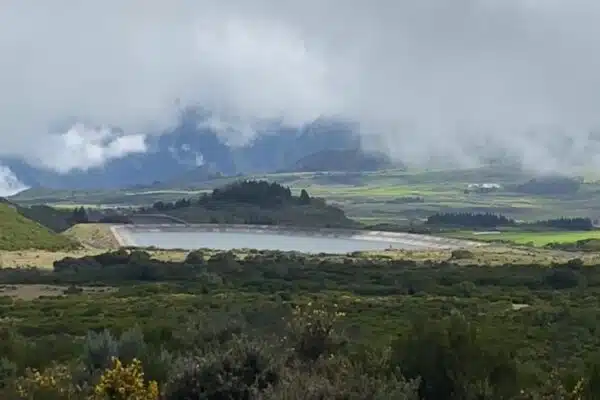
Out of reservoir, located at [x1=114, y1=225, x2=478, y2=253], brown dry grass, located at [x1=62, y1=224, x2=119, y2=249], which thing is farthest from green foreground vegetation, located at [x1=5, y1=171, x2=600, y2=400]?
reservoir, located at [x1=114, y1=225, x2=478, y2=253]

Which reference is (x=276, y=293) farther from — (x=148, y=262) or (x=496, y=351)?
(x=496, y=351)

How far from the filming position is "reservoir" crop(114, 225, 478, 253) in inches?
3728

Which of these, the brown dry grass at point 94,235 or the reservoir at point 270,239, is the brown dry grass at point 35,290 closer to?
the brown dry grass at point 94,235

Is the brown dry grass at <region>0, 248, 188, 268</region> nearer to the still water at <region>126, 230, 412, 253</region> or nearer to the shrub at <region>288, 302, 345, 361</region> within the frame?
the still water at <region>126, 230, 412, 253</region>

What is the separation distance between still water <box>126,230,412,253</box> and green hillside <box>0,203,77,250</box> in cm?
806

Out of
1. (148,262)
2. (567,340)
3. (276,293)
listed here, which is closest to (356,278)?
(276,293)

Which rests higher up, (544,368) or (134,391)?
(134,391)

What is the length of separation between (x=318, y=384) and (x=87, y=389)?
3998 mm

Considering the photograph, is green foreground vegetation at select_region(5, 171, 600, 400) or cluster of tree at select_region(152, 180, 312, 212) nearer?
green foreground vegetation at select_region(5, 171, 600, 400)

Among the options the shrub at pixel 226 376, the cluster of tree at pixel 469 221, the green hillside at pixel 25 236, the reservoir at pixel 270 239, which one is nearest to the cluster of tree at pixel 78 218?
the reservoir at pixel 270 239

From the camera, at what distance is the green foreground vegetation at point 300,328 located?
14289 millimetres

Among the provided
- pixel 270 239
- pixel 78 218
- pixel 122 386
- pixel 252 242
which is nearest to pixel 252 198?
pixel 78 218

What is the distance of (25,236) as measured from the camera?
88.8 m

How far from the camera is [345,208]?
18212 centimetres
